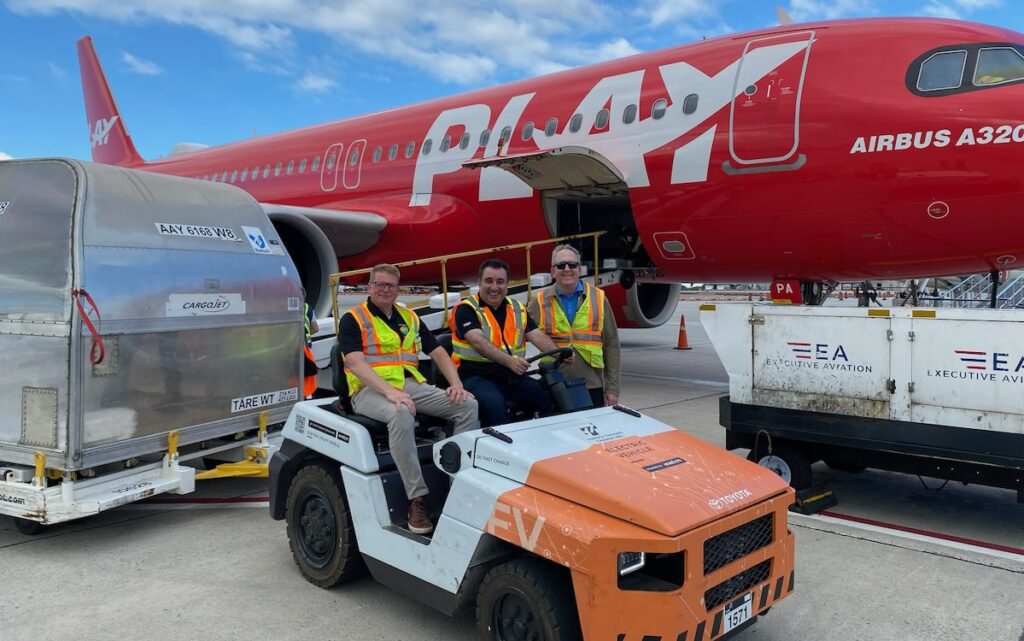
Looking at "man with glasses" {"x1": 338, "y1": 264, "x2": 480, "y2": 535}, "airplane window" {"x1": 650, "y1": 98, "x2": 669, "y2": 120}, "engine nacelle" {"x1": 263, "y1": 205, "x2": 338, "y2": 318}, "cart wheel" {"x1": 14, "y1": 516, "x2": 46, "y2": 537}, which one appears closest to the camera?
"man with glasses" {"x1": 338, "y1": 264, "x2": 480, "y2": 535}

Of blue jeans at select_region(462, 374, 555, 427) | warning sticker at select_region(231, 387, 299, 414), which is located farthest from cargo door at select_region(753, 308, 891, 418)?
warning sticker at select_region(231, 387, 299, 414)

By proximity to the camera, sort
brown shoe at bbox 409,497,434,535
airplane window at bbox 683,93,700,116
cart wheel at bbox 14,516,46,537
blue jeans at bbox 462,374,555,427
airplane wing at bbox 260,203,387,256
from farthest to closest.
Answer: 1. airplane wing at bbox 260,203,387,256
2. airplane window at bbox 683,93,700,116
3. cart wheel at bbox 14,516,46,537
4. blue jeans at bbox 462,374,555,427
5. brown shoe at bbox 409,497,434,535

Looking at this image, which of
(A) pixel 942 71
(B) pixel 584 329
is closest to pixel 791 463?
(B) pixel 584 329

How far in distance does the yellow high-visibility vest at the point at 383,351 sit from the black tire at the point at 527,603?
1288 millimetres

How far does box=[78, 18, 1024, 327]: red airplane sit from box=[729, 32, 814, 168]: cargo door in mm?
19

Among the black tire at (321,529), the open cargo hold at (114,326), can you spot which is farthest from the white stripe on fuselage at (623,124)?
the black tire at (321,529)

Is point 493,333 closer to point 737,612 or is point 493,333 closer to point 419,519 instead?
point 419,519

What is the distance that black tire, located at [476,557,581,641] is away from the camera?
265cm

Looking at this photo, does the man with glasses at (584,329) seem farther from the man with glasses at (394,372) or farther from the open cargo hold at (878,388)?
the open cargo hold at (878,388)

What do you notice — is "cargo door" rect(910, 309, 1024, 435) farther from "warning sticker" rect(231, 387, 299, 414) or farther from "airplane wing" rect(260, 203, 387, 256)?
"airplane wing" rect(260, 203, 387, 256)

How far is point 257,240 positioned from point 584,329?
270cm

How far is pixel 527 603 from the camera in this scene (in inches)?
108

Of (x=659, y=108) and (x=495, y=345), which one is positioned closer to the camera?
(x=495, y=345)

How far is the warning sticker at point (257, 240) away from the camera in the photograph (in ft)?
18.8
